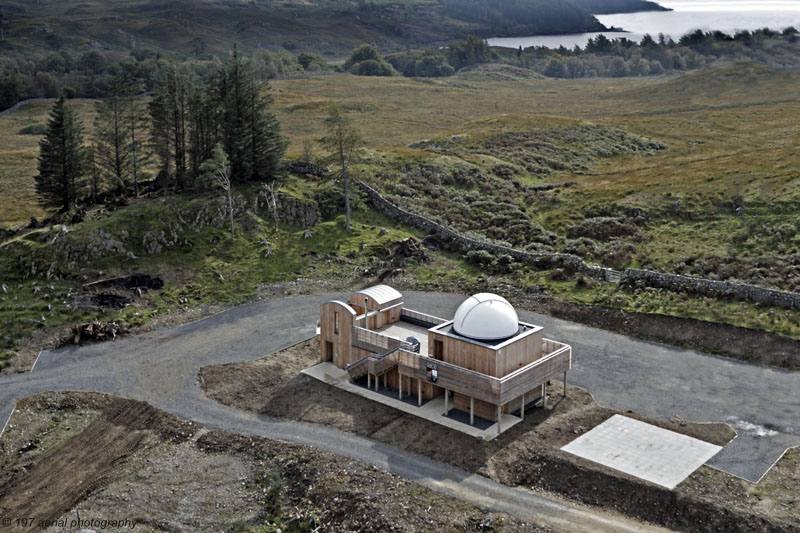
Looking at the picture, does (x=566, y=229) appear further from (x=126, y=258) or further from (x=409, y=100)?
(x=409, y=100)

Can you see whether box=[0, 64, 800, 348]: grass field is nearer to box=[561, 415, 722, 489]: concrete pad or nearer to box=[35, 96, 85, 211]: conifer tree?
box=[35, 96, 85, 211]: conifer tree

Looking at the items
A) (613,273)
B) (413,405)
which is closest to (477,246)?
(613,273)

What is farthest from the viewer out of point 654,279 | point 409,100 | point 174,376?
point 409,100

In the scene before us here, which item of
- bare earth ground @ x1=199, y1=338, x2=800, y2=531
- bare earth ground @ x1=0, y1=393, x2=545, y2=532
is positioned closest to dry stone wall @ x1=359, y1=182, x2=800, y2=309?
bare earth ground @ x1=199, y1=338, x2=800, y2=531

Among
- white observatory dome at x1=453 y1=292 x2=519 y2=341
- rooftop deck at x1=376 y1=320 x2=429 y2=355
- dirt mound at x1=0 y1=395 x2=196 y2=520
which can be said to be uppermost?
white observatory dome at x1=453 y1=292 x2=519 y2=341

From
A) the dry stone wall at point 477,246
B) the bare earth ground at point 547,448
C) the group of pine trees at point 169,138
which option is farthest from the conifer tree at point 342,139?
the bare earth ground at point 547,448

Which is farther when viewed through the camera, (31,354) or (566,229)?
(566,229)

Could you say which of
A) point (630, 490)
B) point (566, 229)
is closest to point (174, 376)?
point (630, 490)
